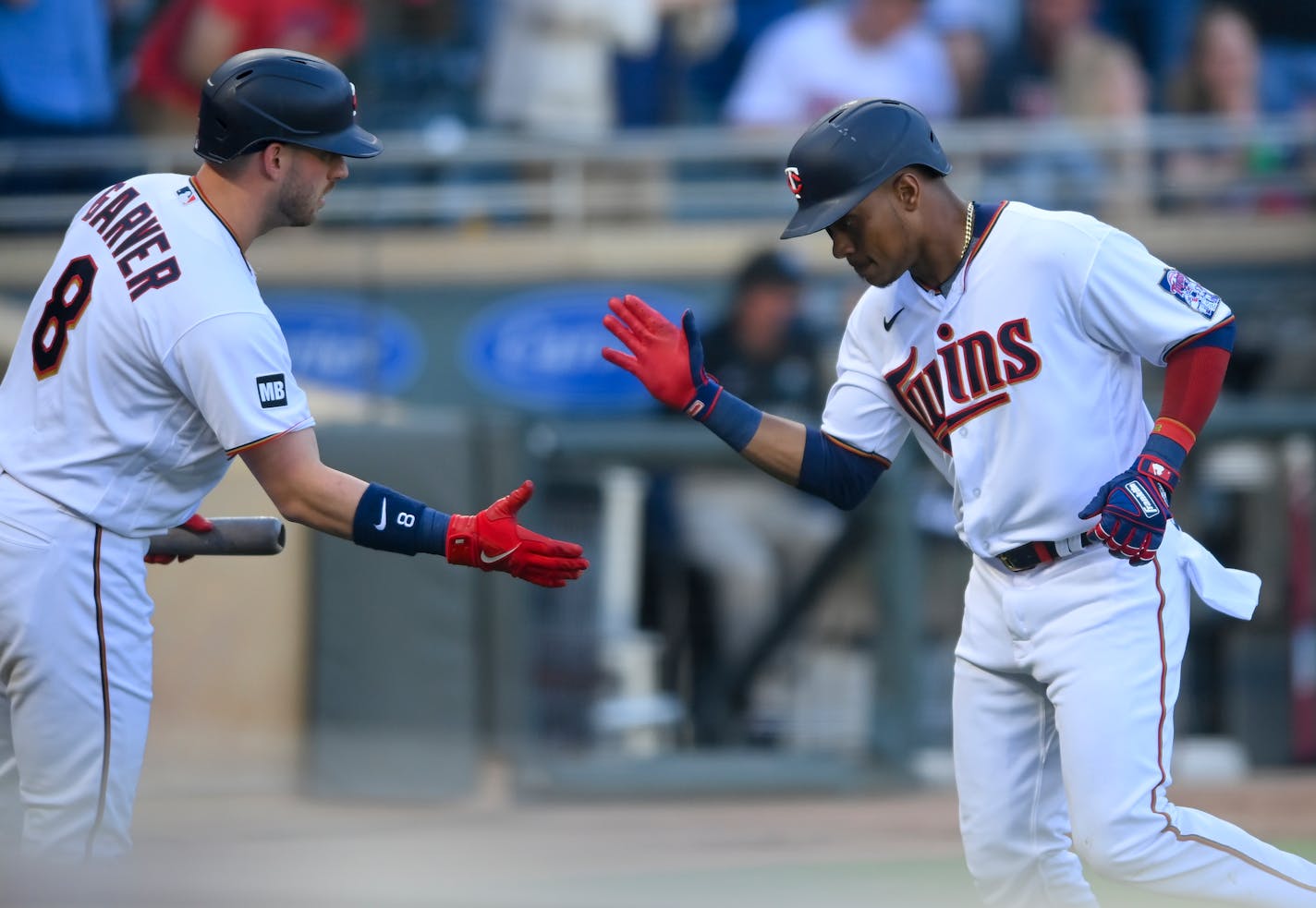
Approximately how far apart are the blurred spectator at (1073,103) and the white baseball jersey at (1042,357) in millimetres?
4879

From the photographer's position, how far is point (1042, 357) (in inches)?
148

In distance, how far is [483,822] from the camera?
6992 mm

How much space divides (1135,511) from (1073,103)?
20.0 feet

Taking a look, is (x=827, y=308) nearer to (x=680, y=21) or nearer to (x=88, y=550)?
(x=680, y=21)

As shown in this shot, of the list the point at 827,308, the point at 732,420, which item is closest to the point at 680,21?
the point at 827,308

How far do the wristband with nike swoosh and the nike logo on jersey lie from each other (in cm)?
9

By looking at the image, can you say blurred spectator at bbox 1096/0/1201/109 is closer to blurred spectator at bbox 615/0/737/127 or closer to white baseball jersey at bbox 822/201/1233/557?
blurred spectator at bbox 615/0/737/127

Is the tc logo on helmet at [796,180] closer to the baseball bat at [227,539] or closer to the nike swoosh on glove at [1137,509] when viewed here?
the nike swoosh on glove at [1137,509]

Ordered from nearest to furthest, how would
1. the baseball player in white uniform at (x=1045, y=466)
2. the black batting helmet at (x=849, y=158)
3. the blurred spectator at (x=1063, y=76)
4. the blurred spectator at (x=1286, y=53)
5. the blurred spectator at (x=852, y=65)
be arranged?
the baseball player in white uniform at (x=1045, y=466), the black batting helmet at (x=849, y=158), the blurred spectator at (x=852, y=65), the blurred spectator at (x=1063, y=76), the blurred spectator at (x=1286, y=53)

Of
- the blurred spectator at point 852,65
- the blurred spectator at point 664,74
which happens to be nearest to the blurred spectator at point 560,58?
the blurred spectator at point 664,74

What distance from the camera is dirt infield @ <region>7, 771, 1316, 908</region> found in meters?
5.61

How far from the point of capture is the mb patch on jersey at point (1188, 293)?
148 inches

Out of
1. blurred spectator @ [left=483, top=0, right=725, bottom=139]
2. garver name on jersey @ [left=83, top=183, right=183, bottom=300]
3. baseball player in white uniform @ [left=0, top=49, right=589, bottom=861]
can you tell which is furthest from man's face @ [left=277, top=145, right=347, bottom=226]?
blurred spectator @ [left=483, top=0, right=725, bottom=139]

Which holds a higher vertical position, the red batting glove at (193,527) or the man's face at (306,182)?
the man's face at (306,182)
